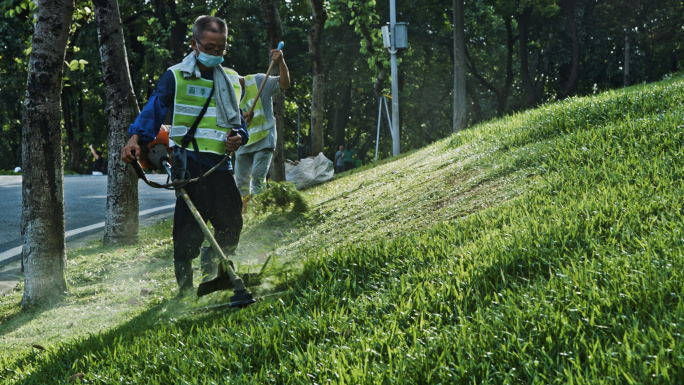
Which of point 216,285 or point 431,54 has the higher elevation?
point 431,54

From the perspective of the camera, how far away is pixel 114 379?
3.23 metres

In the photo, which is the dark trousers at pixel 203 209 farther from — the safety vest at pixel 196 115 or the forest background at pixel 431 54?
the forest background at pixel 431 54

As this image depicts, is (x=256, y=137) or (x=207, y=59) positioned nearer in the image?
(x=207, y=59)

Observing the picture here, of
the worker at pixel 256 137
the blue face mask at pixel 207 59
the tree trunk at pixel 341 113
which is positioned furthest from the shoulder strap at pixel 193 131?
the tree trunk at pixel 341 113

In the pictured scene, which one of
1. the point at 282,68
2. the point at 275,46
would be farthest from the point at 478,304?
the point at 275,46

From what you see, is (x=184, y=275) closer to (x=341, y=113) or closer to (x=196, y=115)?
(x=196, y=115)

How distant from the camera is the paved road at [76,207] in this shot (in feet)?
29.9

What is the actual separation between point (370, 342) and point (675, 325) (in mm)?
1274

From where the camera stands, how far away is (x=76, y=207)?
1221 cm

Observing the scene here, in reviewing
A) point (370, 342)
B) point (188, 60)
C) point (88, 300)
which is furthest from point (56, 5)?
point (370, 342)

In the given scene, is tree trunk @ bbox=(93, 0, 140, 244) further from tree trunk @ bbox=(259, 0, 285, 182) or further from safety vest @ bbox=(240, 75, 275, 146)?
tree trunk @ bbox=(259, 0, 285, 182)

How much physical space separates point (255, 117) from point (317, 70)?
792cm

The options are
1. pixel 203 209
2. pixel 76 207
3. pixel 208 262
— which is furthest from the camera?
pixel 76 207

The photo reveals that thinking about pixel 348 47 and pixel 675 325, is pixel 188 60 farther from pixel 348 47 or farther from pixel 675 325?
pixel 348 47
